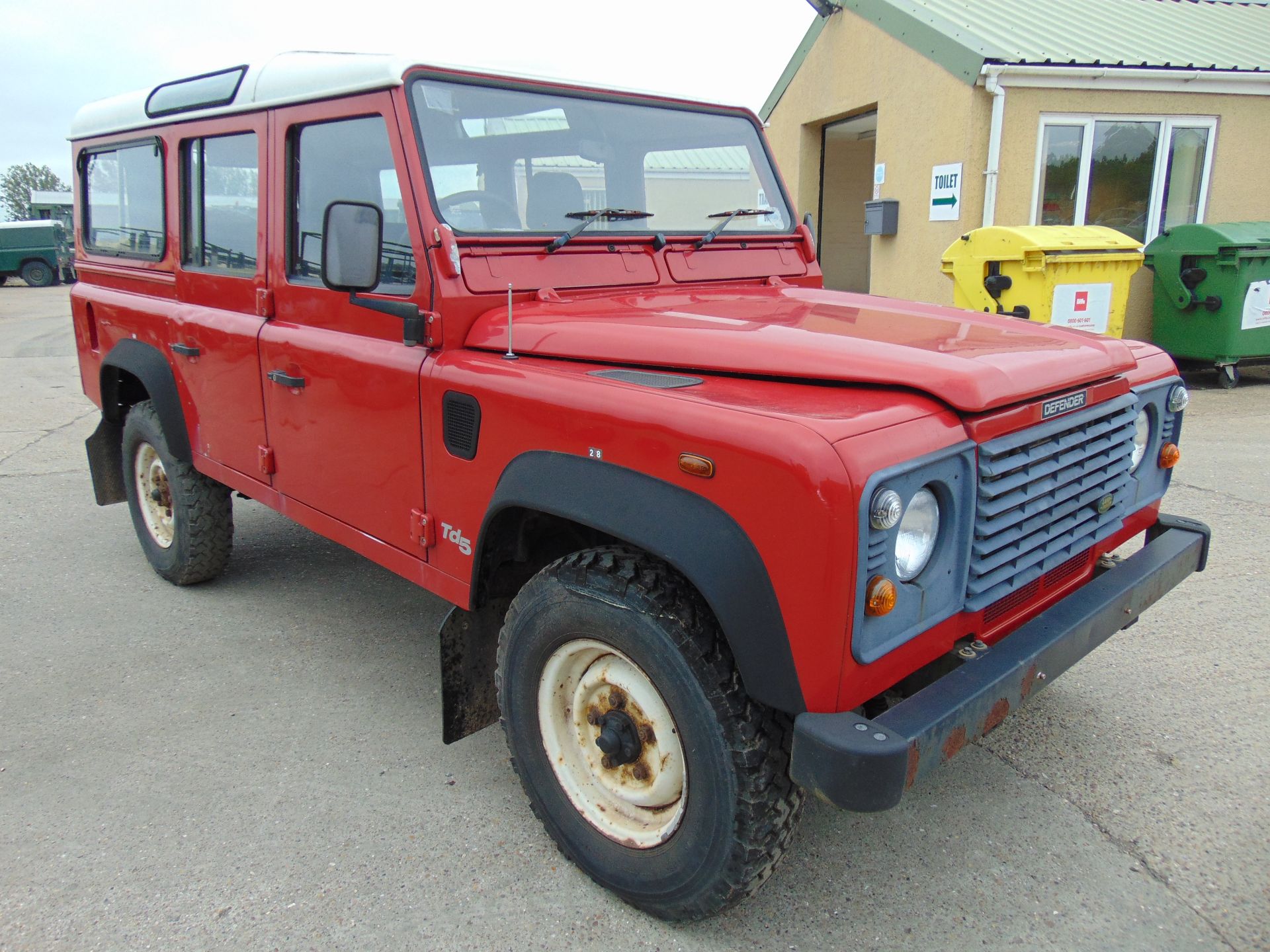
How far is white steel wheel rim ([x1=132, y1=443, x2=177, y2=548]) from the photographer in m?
4.46

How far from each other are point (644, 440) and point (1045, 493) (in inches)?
38.8

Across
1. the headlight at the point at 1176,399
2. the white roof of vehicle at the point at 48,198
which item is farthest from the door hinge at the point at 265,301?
the white roof of vehicle at the point at 48,198

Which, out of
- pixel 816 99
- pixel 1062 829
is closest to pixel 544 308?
pixel 1062 829

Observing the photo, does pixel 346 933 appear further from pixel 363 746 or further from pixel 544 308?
pixel 544 308

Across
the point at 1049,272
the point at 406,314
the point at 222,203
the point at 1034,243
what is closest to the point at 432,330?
the point at 406,314

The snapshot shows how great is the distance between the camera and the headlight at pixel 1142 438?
8.91 ft

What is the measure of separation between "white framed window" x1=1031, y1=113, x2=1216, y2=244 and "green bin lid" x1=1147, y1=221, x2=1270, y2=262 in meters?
0.98

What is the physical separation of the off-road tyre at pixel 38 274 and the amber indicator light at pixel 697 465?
33618 millimetres

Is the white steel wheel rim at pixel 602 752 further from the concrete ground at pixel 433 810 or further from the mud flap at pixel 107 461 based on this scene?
the mud flap at pixel 107 461

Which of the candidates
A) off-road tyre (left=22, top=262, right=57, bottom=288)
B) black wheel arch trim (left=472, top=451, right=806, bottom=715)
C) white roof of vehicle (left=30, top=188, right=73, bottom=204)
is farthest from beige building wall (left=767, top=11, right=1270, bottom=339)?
white roof of vehicle (left=30, top=188, right=73, bottom=204)

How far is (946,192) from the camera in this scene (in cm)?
964

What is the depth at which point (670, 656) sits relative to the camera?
200cm

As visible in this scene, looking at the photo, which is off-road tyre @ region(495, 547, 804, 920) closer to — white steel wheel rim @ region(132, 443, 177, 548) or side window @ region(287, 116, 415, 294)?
side window @ region(287, 116, 415, 294)

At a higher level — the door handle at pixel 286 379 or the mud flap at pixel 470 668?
the door handle at pixel 286 379
